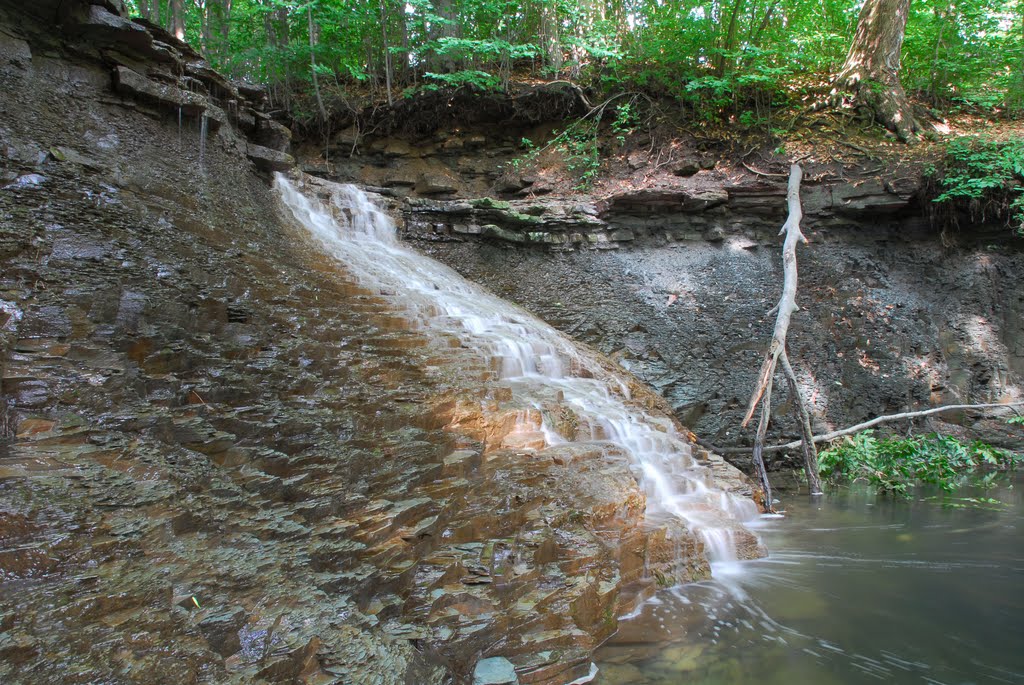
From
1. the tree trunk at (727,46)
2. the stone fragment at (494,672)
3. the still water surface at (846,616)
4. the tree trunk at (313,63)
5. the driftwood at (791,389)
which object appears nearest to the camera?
the stone fragment at (494,672)

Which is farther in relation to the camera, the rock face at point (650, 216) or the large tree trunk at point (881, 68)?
the large tree trunk at point (881, 68)

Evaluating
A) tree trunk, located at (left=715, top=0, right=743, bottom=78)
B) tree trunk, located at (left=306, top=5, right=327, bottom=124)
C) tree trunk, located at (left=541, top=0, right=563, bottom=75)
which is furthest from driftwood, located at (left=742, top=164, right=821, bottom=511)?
tree trunk, located at (left=306, top=5, right=327, bottom=124)

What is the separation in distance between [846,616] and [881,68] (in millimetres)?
9903

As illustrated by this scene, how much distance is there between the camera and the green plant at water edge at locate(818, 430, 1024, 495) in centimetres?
769

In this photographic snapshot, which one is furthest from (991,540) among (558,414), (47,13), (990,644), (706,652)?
(47,13)

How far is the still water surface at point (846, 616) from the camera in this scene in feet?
10.3

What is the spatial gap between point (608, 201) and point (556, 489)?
6.51m

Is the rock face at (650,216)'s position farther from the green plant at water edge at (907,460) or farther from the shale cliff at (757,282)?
the green plant at water edge at (907,460)

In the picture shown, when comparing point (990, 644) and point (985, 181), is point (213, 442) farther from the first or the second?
point (985, 181)

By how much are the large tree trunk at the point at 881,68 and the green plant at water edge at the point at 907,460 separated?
16.5 ft

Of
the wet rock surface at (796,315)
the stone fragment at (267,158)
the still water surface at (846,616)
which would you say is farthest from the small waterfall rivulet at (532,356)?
the wet rock surface at (796,315)

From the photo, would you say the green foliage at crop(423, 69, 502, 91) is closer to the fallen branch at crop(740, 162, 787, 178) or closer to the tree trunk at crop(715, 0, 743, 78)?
the tree trunk at crop(715, 0, 743, 78)

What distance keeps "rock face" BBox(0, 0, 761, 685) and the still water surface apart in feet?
0.96

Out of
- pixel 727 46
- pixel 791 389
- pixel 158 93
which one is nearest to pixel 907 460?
pixel 791 389
